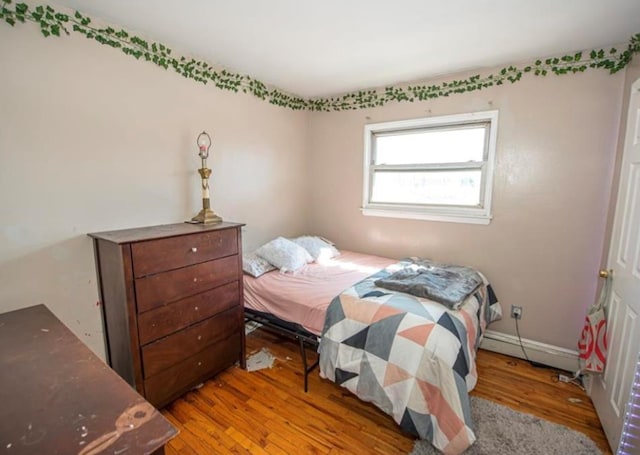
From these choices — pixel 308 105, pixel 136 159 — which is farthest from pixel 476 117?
pixel 136 159

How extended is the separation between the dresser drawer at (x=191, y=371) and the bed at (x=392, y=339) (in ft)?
1.13

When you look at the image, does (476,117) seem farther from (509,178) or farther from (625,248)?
(625,248)

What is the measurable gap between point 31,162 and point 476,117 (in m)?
3.12

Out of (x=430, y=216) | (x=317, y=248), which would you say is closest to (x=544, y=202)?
(x=430, y=216)

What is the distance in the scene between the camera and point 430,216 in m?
2.88

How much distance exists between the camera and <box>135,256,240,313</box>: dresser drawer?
1.70 m

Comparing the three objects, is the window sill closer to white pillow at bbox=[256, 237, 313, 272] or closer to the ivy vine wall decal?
white pillow at bbox=[256, 237, 313, 272]

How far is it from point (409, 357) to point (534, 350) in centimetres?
161

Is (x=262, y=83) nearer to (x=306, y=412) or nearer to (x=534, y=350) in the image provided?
(x=306, y=412)

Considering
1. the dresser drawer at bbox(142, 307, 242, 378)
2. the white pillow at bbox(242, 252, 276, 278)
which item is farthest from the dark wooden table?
the white pillow at bbox(242, 252, 276, 278)

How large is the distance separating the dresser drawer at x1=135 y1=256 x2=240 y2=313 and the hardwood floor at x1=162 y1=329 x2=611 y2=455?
29.5 inches

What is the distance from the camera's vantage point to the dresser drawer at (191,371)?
5.90 feet

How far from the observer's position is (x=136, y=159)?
2.04 m

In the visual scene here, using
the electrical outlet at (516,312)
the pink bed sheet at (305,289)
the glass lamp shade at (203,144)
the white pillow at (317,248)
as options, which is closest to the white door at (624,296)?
the electrical outlet at (516,312)
